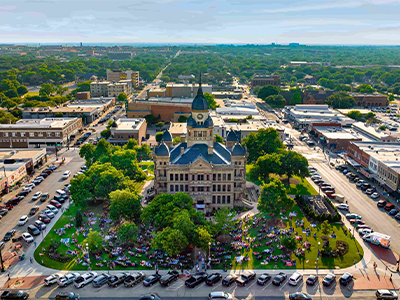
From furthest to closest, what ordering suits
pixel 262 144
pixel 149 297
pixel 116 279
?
pixel 262 144, pixel 116 279, pixel 149 297

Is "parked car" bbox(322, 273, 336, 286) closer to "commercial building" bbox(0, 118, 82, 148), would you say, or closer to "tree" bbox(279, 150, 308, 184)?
"tree" bbox(279, 150, 308, 184)

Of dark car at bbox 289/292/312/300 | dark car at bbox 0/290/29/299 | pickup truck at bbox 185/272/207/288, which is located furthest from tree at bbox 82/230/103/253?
dark car at bbox 289/292/312/300

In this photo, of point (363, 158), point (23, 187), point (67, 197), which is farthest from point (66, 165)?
point (363, 158)

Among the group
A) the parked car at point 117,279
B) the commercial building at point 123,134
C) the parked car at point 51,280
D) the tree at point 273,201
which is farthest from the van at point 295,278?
the commercial building at point 123,134

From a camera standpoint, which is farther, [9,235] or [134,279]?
[9,235]

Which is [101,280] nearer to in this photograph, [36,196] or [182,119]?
[36,196]

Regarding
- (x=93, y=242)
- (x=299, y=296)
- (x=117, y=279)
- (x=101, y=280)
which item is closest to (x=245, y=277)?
(x=299, y=296)
